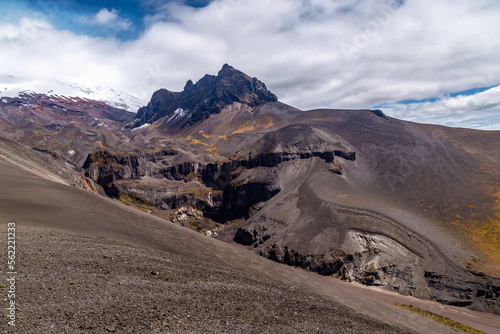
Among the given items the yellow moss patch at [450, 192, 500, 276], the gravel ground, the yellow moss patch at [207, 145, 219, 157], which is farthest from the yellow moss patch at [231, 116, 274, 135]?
the gravel ground

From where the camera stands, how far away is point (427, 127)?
347 feet

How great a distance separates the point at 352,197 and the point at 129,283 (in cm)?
5924

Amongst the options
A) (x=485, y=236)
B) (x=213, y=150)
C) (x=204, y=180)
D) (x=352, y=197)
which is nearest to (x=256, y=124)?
(x=213, y=150)

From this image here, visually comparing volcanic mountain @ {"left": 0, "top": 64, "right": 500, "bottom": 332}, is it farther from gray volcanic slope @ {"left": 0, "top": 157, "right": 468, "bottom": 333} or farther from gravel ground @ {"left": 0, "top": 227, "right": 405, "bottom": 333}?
gravel ground @ {"left": 0, "top": 227, "right": 405, "bottom": 333}

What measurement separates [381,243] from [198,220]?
1824 inches

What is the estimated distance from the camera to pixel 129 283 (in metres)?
13.3

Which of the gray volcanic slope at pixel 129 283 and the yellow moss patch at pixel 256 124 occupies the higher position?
the yellow moss patch at pixel 256 124

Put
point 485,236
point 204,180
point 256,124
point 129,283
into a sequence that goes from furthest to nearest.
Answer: point 256,124
point 204,180
point 485,236
point 129,283

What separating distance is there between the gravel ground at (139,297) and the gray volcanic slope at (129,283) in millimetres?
46

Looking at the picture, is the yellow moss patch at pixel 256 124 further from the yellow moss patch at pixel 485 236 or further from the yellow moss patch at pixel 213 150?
the yellow moss patch at pixel 485 236

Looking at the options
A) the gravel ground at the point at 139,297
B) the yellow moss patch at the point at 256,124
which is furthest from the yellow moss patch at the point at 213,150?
the gravel ground at the point at 139,297

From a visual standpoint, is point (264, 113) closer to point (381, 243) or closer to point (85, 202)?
point (381, 243)

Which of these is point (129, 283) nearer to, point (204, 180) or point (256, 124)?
point (204, 180)

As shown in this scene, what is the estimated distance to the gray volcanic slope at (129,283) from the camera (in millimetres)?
10602
